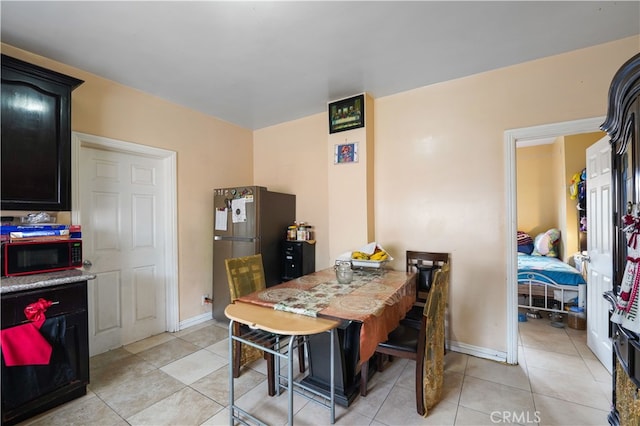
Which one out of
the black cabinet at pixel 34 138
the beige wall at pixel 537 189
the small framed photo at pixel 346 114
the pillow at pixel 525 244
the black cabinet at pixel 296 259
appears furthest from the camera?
the beige wall at pixel 537 189

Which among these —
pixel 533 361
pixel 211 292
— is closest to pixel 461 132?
pixel 533 361

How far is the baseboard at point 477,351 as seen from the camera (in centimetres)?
242

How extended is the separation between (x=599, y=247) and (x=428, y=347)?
1.93 meters

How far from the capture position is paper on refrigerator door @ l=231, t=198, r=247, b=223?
124 inches

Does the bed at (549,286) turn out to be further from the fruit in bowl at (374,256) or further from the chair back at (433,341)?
the chair back at (433,341)

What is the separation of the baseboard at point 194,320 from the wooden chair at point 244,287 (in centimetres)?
123

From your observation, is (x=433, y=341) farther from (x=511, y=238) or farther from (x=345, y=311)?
(x=511, y=238)

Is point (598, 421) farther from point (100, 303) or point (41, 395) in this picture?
point (100, 303)

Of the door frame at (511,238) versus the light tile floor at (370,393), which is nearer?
the light tile floor at (370,393)

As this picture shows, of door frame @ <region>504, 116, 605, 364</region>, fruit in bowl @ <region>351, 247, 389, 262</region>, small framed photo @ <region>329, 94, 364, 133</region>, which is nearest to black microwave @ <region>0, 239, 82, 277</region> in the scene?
fruit in bowl @ <region>351, 247, 389, 262</region>

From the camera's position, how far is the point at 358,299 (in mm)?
1735

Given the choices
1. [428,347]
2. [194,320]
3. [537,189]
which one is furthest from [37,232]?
[537,189]

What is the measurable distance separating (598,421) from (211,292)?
3.62 m

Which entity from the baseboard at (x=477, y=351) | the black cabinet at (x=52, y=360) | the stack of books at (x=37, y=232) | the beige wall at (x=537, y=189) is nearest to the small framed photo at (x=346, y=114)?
the baseboard at (x=477, y=351)
